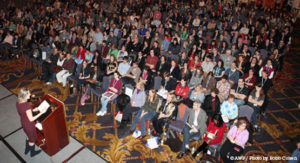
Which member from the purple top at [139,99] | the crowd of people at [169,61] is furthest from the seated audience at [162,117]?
the purple top at [139,99]

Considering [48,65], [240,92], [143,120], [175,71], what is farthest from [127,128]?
[48,65]

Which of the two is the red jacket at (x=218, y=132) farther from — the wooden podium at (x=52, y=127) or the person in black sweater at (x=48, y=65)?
the person in black sweater at (x=48, y=65)

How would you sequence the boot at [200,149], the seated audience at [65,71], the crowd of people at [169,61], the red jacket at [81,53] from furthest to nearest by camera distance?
the red jacket at [81,53]
the seated audience at [65,71]
the crowd of people at [169,61]
the boot at [200,149]

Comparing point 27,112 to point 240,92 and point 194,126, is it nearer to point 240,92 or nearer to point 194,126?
point 194,126

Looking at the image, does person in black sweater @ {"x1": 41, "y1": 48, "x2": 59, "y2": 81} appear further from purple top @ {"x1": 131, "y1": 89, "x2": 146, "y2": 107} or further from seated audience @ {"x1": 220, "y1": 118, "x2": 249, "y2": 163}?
seated audience @ {"x1": 220, "y1": 118, "x2": 249, "y2": 163}

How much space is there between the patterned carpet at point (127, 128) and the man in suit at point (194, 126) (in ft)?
1.05

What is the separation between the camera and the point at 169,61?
8.51 meters

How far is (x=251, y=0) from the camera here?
1714 centimetres

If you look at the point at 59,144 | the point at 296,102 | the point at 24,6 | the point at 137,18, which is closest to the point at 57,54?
the point at 59,144

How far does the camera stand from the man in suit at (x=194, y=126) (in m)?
4.84

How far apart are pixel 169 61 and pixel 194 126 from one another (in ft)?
13.3

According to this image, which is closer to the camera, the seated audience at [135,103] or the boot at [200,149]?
the boot at [200,149]

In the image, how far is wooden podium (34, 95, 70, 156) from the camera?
4.09 metres

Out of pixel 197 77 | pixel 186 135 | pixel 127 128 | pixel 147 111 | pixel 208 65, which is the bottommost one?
pixel 127 128
